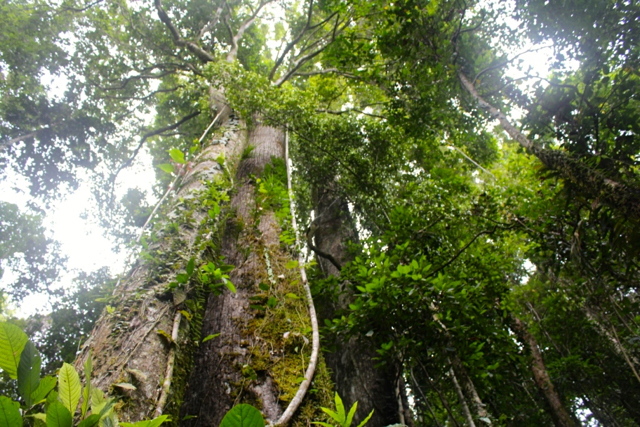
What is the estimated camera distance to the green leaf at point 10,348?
710 millimetres

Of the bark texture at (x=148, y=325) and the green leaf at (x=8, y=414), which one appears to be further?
the bark texture at (x=148, y=325)

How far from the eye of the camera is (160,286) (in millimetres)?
2037

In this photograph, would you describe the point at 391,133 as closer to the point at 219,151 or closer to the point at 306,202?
the point at 306,202

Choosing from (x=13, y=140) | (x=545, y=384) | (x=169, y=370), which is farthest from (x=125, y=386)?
(x=13, y=140)

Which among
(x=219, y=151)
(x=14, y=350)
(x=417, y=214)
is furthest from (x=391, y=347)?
(x=219, y=151)

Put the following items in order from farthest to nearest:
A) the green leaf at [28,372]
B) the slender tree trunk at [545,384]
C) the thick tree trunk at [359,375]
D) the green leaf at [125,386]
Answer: the slender tree trunk at [545,384], the thick tree trunk at [359,375], the green leaf at [125,386], the green leaf at [28,372]

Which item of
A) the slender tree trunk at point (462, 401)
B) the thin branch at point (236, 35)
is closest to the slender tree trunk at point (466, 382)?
the slender tree trunk at point (462, 401)

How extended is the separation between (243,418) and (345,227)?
4.67 metres

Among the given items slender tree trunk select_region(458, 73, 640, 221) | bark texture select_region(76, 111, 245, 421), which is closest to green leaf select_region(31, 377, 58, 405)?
bark texture select_region(76, 111, 245, 421)

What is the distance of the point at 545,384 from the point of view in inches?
212

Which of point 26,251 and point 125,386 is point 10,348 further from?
point 26,251

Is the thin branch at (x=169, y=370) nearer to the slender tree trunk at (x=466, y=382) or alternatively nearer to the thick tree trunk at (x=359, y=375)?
the thick tree trunk at (x=359, y=375)

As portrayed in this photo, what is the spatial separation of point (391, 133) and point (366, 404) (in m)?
3.76

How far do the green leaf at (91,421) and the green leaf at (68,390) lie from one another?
0.05 metres
